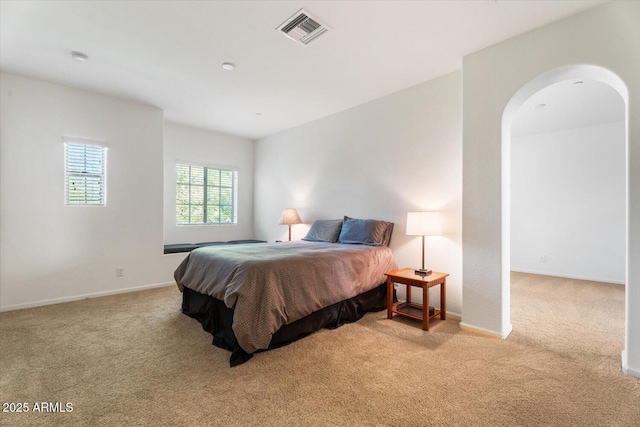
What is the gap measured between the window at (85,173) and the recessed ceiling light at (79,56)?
1.21 m

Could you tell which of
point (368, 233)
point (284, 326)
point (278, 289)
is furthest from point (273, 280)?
point (368, 233)

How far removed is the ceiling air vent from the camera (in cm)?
228

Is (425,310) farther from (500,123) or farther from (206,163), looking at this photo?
(206,163)

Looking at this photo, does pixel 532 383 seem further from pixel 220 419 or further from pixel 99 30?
pixel 99 30

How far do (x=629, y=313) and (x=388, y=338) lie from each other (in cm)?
171

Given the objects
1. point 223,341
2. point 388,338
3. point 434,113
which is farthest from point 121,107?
point 388,338

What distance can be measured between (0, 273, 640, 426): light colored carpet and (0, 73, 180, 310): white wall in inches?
25.7

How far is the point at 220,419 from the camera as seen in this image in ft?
5.02

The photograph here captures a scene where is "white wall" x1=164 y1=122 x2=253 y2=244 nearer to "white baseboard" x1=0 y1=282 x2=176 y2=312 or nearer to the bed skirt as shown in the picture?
"white baseboard" x1=0 y1=282 x2=176 y2=312

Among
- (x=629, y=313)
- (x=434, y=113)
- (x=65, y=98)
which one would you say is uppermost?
(x=65, y=98)

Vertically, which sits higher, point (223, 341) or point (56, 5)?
point (56, 5)

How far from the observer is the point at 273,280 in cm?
229

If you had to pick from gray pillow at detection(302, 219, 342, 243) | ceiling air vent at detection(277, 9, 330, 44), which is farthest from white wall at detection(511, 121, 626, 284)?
ceiling air vent at detection(277, 9, 330, 44)

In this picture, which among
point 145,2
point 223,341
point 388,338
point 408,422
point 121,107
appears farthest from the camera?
point 121,107
